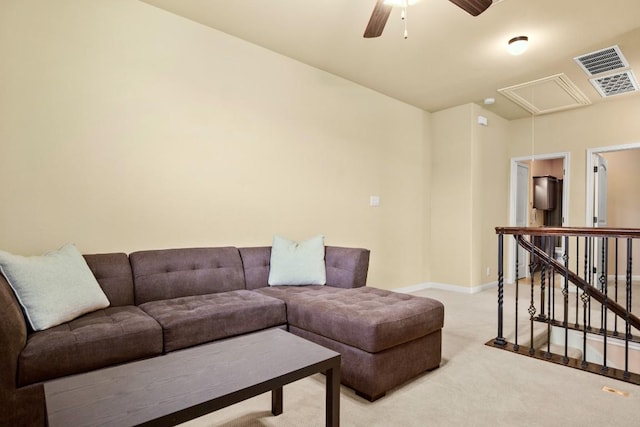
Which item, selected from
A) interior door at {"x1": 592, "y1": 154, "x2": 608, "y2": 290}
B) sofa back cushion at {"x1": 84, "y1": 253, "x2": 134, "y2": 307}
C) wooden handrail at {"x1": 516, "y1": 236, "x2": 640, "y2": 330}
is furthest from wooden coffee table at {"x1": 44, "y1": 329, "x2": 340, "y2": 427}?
interior door at {"x1": 592, "y1": 154, "x2": 608, "y2": 290}

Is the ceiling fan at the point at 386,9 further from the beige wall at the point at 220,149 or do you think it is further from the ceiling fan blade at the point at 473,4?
the beige wall at the point at 220,149

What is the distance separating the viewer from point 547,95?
15.2 ft

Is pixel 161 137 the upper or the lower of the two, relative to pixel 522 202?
upper

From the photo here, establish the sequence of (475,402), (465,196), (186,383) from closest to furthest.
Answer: (186,383) → (475,402) → (465,196)

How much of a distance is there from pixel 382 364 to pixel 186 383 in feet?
3.80

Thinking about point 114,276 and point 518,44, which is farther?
point 518,44

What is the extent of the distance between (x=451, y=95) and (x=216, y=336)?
4258 millimetres

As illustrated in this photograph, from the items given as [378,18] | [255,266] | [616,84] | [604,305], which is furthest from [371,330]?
[616,84]

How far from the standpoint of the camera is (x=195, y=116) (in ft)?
9.91

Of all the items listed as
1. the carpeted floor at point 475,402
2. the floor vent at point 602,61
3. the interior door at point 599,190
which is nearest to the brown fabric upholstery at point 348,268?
the carpeted floor at point 475,402

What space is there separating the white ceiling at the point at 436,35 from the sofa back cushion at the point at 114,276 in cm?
202

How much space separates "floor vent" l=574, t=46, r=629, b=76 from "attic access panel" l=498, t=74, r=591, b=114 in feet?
0.89

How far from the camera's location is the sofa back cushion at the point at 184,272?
2.51 m

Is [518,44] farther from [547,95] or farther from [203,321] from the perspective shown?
[203,321]
